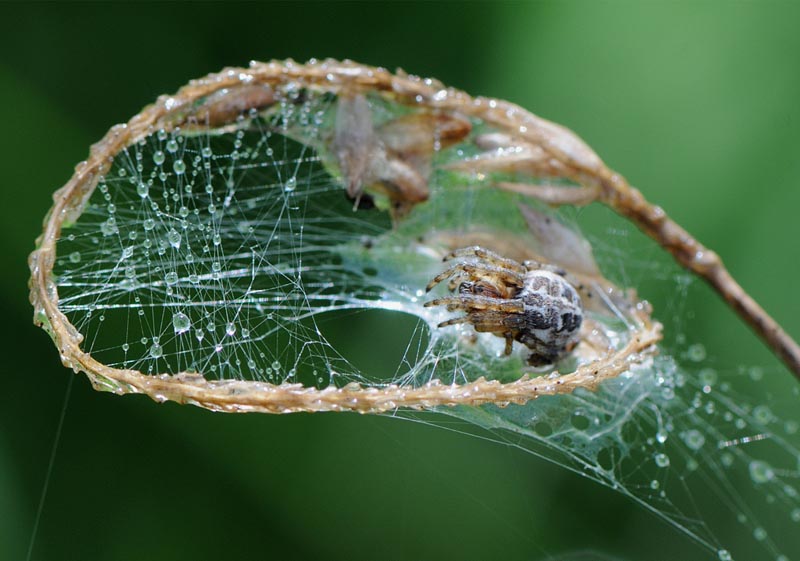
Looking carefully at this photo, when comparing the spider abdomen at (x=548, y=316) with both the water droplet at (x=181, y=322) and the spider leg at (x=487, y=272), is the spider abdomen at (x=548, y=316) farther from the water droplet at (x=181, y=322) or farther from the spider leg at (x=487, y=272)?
the water droplet at (x=181, y=322)

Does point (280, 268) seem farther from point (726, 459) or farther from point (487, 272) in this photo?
point (726, 459)

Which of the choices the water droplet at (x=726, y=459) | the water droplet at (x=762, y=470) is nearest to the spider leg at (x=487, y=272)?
the water droplet at (x=726, y=459)

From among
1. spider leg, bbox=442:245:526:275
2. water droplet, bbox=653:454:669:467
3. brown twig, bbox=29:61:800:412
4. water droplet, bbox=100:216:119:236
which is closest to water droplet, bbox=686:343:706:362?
water droplet, bbox=653:454:669:467

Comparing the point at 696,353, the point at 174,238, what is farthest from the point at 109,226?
the point at 696,353

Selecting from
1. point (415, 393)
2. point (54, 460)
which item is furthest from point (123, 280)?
point (54, 460)

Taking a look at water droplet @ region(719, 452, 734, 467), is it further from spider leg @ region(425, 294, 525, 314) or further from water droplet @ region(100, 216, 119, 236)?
water droplet @ region(100, 216, 119, 236)

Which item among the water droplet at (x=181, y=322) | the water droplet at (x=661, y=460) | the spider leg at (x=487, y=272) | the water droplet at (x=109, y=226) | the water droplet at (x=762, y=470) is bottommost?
the water droplet at (x=762, y=470)

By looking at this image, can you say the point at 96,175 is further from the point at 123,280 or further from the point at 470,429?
the point at 470,429
